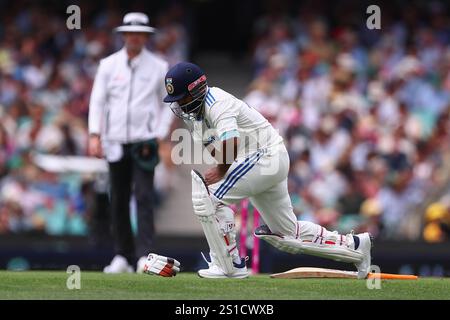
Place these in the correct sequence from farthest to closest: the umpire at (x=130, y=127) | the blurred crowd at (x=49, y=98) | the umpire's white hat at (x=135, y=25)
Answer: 1. the blurred crowd at (x=49, y=98)
2. the umpire's white hat at (x=135, y=25)
3. the umpire at (x=130, y=127)

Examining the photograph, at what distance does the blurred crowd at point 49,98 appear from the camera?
51.8 feet

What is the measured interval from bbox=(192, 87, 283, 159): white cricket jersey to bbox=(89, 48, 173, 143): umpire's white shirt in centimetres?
189

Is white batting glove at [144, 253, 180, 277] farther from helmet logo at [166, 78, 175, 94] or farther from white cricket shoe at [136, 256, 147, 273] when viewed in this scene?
white cricket shoe at [136, 256, 147, 273]

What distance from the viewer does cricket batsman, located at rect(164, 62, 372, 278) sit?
8.84 metres

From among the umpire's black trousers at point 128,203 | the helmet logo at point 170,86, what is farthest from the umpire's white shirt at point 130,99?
the helmet logo at point 170,86

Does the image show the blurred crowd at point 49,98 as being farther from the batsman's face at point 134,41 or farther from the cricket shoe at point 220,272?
the cricket shoe at point 220,272

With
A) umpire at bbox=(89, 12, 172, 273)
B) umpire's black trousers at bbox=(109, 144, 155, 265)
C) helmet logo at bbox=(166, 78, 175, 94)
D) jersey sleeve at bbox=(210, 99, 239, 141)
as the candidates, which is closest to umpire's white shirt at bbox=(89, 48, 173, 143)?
umpire at bbox=(89, 12, 172, 273)

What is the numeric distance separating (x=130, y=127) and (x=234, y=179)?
2.35 m

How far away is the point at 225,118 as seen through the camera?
873 centimetres

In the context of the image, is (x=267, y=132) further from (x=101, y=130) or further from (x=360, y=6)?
(x=360, y=6)

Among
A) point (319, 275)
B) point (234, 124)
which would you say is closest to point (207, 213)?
point (234, 124)

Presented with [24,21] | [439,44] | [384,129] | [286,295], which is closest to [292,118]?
[384,129]

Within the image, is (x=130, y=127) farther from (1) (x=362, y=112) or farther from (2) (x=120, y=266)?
(1) (x=362, y=112)

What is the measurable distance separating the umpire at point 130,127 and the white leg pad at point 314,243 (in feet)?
6.75
